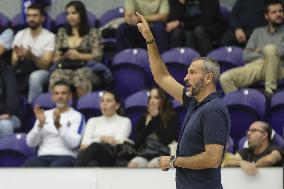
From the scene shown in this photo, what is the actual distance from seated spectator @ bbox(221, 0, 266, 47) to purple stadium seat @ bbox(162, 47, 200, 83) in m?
0.59

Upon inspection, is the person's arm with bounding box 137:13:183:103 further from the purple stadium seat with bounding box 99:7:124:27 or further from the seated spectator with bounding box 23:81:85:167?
the purple stadium seat with bounding box 99:7:124:27

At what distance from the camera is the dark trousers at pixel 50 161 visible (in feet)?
25.0

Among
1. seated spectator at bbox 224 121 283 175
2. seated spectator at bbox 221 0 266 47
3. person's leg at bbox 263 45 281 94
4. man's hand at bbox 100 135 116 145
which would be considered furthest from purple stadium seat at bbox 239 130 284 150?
seated spectator at bbox 221 0 266 47

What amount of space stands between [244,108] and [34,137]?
2107mm

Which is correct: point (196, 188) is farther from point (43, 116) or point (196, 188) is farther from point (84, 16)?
point (84, 16)

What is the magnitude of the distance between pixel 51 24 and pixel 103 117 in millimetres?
2552

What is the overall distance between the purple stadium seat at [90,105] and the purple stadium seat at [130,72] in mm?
564

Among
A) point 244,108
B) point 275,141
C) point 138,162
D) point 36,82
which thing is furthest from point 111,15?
point 275,141

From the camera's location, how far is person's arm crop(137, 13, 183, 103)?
193 inches

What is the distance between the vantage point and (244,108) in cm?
806

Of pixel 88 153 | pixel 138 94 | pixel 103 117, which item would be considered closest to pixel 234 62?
pixel 138 94

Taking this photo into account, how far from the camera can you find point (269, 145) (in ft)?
23.1

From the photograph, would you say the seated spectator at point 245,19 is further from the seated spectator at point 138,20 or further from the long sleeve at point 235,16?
the seated spectator at point 138,20

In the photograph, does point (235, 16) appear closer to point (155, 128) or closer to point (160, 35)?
point (160, 35)
